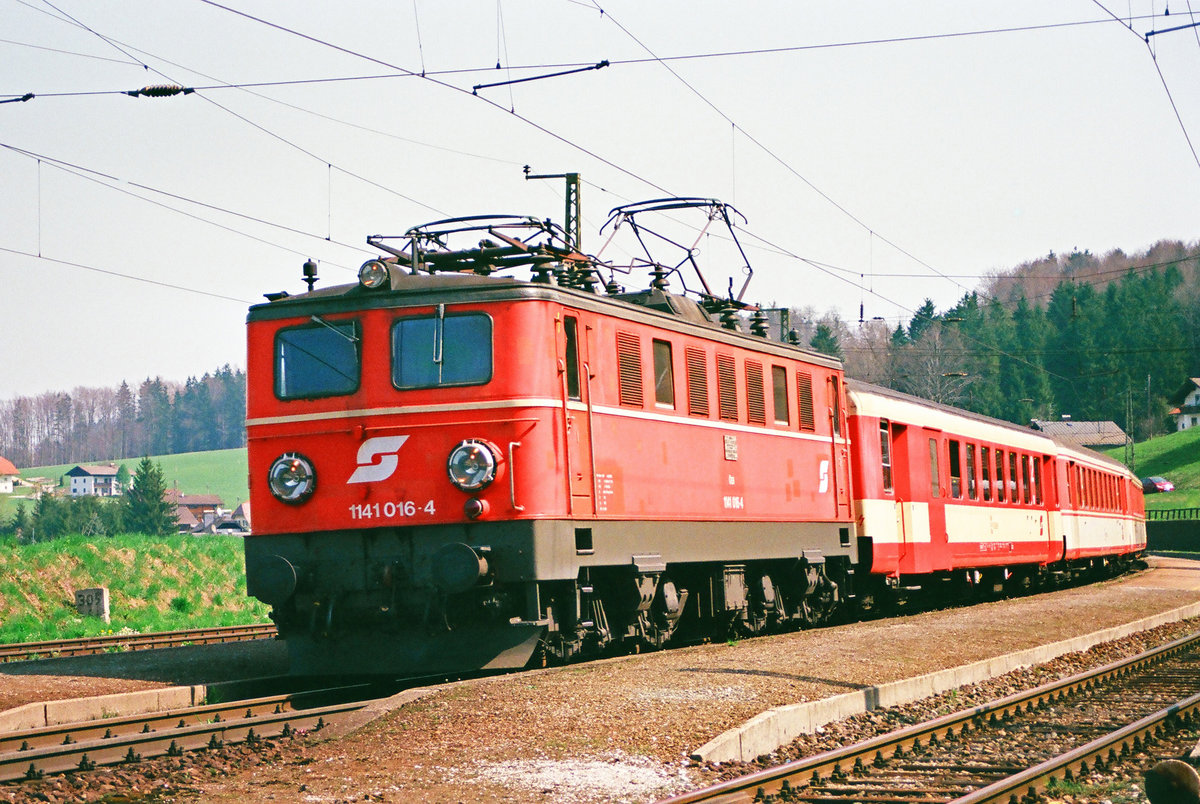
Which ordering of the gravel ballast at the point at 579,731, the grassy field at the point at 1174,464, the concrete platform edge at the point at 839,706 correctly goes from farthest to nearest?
the grassy field at the point at 1174,464, the concrete platform edge at the point at 839,706, the gravel ballast at the point at 579,731

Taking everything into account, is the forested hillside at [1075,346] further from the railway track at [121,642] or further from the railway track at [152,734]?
the railway track at [152,734]

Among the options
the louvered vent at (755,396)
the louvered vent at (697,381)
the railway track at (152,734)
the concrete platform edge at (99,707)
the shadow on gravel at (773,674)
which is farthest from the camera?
the louvered vent at (755,396)

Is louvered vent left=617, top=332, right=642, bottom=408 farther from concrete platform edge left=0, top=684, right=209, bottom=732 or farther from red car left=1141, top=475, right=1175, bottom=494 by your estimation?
red car left=1141, top=475, right=1175, bottom=494

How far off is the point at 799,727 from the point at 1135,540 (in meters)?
38.8

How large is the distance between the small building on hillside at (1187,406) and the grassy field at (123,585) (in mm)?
100531

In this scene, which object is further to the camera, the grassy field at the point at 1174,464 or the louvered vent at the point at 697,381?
the grassy field at the point at 1174,464

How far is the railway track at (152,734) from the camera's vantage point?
8266mm

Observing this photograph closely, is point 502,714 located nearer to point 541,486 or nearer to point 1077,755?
point 541,486

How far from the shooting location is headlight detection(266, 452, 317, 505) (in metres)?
12.3

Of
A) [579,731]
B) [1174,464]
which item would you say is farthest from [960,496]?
[1174,464]

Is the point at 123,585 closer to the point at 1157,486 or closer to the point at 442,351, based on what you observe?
the point at 442,351

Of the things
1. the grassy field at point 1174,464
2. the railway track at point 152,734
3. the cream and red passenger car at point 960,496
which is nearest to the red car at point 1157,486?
the grassy field at point 1174,464

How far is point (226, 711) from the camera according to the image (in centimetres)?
1041

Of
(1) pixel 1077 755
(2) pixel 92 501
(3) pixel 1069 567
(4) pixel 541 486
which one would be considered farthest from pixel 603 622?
(2) pixel 92 501
